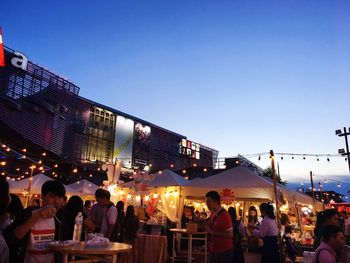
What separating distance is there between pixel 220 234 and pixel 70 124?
21.1 m

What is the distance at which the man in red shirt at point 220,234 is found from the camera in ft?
15.8

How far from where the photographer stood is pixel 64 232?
3457 millimetres

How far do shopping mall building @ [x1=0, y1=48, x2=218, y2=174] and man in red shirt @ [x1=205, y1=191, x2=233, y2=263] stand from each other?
1651 cm

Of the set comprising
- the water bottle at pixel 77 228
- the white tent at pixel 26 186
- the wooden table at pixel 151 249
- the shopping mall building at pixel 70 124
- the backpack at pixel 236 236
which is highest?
the shopping mall building at pixel 70 124

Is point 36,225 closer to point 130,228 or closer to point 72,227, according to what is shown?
point 72,227

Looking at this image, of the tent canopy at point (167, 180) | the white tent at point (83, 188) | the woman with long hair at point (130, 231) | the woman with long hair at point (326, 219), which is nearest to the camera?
the woman with long hair at point (326, 219)

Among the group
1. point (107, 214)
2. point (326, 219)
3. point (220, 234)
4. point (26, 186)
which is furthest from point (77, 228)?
point (26, 186)

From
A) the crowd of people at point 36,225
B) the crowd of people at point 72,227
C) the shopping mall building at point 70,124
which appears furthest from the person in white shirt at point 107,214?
the shopping mall building at point 70,124

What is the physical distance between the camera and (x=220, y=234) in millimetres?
4852

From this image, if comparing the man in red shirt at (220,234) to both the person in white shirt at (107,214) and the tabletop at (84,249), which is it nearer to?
the person in white shirt at (107,214)

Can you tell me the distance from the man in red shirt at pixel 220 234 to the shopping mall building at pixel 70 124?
54.2 feet

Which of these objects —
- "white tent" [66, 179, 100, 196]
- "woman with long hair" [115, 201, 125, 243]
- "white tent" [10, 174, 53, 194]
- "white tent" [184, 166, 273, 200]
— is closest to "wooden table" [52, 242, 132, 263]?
"woman with long hair" [115, 201, 125, 243]

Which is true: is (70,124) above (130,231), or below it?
above

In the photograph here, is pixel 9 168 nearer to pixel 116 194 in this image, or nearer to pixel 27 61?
pixel 27 61
